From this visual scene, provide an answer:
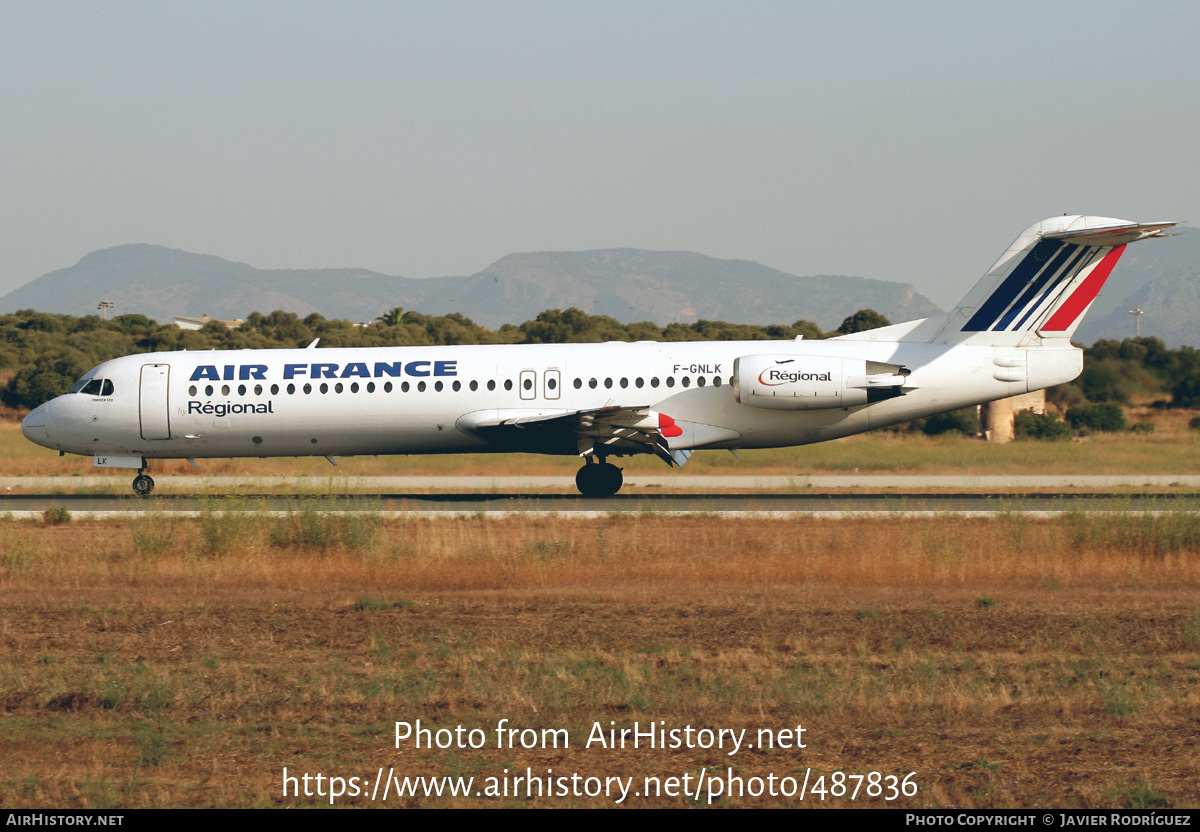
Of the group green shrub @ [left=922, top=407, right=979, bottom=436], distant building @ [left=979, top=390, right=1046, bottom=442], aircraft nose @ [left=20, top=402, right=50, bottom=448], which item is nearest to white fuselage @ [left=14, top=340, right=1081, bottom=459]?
aircraft nose @ [left=20, top=402, right=50, bottom=448]

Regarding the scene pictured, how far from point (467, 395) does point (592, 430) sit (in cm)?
284

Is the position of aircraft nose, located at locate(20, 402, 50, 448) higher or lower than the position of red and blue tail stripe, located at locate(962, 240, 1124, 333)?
lower

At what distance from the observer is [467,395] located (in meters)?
24.4

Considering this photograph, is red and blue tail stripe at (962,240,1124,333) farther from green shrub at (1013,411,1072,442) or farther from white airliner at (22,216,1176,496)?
green shrub at (1013,411,1072,442)

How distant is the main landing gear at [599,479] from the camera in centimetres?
2488

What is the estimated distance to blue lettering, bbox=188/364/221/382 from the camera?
2542 cm

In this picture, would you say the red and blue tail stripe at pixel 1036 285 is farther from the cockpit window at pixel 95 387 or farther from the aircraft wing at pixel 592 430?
the cockpit window at pixel 95 387

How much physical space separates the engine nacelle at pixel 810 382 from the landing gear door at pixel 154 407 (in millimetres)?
12983

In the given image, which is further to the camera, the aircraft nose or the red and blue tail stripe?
the aircraft nose

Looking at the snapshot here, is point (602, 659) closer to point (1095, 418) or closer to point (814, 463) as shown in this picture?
point (814, 463)

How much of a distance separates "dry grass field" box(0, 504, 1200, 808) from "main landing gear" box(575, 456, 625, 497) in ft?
25.4

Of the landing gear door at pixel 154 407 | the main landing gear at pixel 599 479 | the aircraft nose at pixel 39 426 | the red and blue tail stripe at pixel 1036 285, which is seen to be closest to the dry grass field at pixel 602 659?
the main landing gear at pixel 599 479
